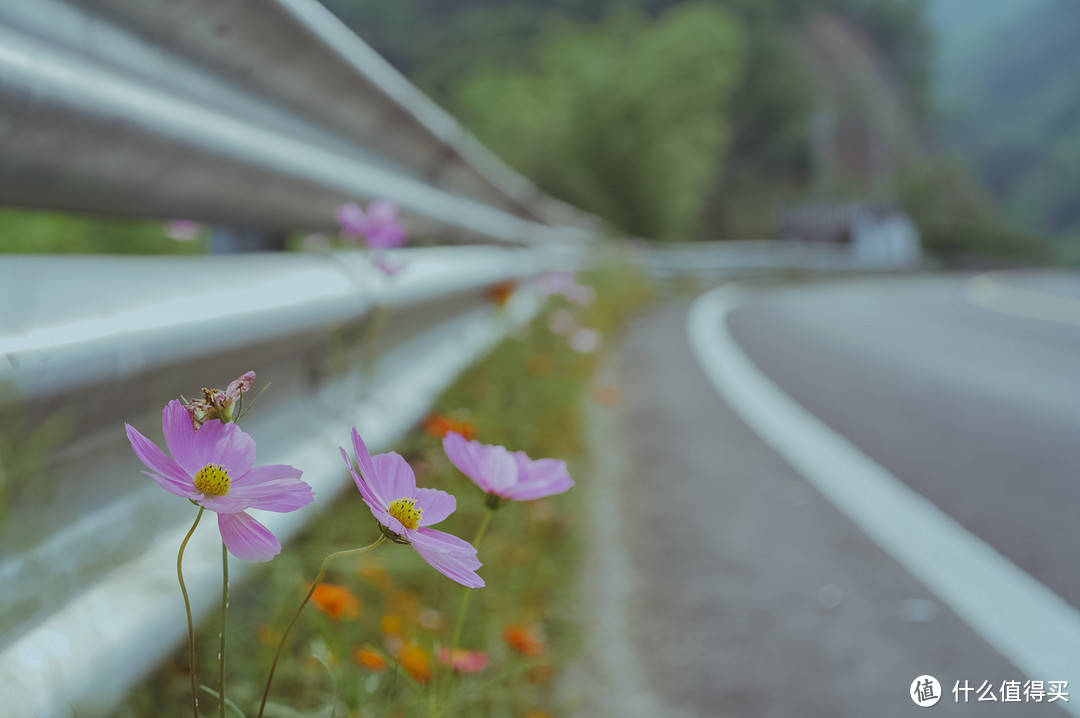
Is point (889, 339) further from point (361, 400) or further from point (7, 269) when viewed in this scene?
point (7, 269)

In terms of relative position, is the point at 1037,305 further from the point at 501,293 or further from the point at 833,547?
the point at 833,547

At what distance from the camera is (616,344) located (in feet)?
22.6

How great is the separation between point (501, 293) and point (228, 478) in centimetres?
255

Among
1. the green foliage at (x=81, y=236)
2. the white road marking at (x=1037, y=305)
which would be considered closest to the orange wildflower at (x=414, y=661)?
the green foliage at (x=81, y=236)

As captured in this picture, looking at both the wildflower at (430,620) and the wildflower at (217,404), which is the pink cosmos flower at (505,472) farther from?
the wildflower at (430,620)

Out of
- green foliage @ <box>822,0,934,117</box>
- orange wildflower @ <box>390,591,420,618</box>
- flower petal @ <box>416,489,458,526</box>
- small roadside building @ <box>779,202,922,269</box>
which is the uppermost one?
green foliage @ <box>822,0,934,117</box>

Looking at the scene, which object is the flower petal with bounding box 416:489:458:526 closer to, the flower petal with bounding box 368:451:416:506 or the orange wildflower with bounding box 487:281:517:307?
the flower petal with bounding box 368:451:416:506

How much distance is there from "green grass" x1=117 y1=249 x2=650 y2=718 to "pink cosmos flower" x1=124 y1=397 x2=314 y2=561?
180mm

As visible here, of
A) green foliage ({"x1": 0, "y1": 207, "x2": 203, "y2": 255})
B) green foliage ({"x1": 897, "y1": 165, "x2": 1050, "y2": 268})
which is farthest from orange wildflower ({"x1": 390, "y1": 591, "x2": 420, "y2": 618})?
green foliage ({"x1": 897, "y1": 165, "x2": 1050, "y2": 268})

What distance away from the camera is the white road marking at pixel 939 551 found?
1.54m

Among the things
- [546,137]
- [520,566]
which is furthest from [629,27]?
[520,566]

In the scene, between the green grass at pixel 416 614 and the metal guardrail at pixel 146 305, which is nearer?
the metal guardrail at pixel 146 305

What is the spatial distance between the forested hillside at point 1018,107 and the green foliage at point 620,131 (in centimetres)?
1425

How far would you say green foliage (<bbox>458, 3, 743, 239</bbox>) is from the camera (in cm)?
2294
